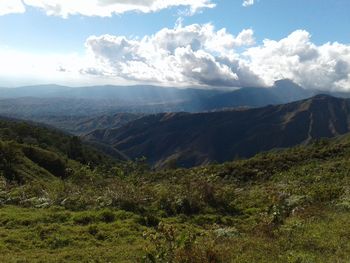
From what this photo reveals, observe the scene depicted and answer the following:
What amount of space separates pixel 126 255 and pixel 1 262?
3.75 m

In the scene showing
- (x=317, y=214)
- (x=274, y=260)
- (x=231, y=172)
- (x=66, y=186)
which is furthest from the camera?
(x=231, y=172)

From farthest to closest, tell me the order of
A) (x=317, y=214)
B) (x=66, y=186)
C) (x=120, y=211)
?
(x=66, y=186), (x=120, y=211), (x=317, y=214)

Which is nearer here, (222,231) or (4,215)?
(222,231)

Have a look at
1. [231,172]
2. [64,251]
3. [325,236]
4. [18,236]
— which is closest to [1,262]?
[64,251]

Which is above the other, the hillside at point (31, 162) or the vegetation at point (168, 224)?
the vegetation at point (168, 224)

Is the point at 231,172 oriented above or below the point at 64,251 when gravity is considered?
below

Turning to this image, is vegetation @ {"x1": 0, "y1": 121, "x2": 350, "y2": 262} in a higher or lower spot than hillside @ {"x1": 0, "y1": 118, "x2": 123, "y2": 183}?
higher

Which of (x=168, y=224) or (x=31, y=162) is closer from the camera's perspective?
(x=168, y=224)

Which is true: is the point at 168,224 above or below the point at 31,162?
above

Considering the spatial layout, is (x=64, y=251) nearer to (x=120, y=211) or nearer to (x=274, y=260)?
(x=120, y=211)

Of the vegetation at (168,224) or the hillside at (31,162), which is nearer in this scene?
the vegetation at (168,224)

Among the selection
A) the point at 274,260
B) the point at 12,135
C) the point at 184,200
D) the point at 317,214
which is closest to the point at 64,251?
the point at 274,260

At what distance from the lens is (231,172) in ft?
156

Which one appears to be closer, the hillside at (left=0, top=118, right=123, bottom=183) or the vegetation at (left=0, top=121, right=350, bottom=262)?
the vegetation at (left=0, top=121, right=350, bottom=262)
